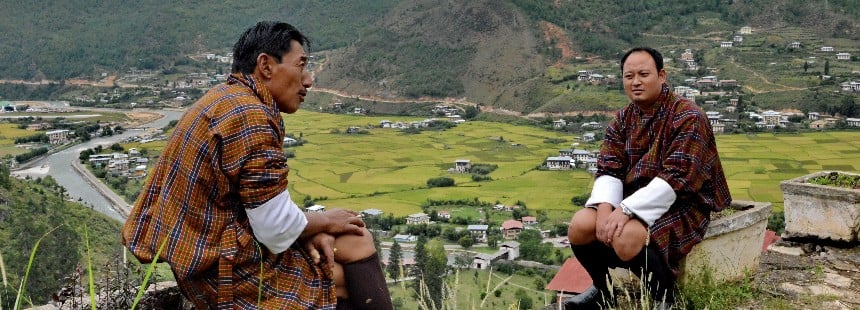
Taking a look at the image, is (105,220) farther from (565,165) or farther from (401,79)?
(401,79)

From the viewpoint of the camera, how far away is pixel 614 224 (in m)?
2.22

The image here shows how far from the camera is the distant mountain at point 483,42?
162 ft

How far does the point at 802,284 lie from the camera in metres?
2.98

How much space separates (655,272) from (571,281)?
5.49 feet

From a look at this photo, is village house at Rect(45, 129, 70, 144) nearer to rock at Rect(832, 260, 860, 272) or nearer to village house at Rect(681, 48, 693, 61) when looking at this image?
village house at Rect(681, 48, 693, 61)

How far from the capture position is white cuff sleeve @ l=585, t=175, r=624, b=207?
2.39m

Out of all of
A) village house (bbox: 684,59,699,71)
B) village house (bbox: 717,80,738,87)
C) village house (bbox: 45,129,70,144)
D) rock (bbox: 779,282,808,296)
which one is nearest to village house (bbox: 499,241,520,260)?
rock (bbox: 779,282,808,296)

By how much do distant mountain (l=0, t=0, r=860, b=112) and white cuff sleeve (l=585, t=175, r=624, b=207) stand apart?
40.1 m

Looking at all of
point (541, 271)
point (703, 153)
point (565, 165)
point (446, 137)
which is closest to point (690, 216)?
point (703, 153)

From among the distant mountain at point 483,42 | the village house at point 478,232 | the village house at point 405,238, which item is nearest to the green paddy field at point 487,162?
the village house at point 478,232

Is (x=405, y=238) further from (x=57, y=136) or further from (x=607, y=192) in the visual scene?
(x=57, y=136)

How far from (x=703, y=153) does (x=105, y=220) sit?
21140 millimetres

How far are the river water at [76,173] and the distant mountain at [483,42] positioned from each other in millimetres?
18525

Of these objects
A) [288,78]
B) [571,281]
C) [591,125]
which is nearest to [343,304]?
[288,78]
